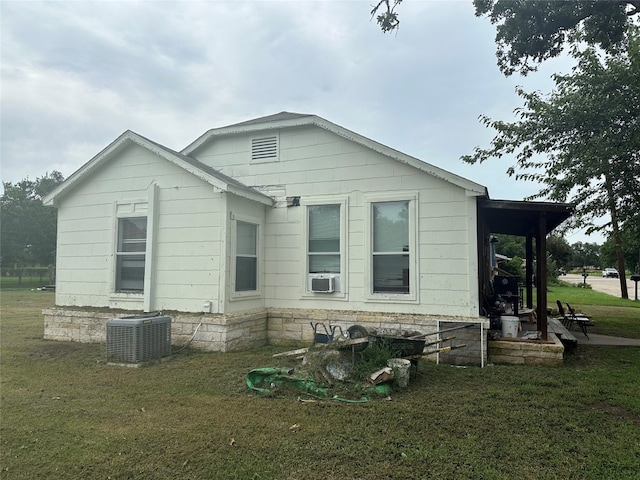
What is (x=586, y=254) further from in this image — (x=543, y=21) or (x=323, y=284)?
(x=323, y=284)

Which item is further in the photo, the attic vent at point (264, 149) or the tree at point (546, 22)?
the attic vent at point (264, 149)

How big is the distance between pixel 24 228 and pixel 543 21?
35937mm

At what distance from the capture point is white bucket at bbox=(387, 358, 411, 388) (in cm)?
514

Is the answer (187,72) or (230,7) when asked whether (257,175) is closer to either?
(230,7)

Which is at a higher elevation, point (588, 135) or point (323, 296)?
point (588, 135)

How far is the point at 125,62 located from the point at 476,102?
10184 mm

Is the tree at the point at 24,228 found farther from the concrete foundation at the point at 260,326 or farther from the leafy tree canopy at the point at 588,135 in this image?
the leafy tree canopy at the point at 588,135

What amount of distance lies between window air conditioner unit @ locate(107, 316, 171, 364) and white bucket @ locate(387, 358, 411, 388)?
12.6ft

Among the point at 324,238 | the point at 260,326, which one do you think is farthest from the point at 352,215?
the point at 260,326

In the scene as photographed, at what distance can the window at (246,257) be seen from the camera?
8.01m

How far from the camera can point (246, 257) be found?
824 centimetres

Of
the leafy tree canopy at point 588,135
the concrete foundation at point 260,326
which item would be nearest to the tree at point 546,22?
the leafy tree canopy at point 588,135

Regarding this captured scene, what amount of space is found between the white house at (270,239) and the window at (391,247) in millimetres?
19

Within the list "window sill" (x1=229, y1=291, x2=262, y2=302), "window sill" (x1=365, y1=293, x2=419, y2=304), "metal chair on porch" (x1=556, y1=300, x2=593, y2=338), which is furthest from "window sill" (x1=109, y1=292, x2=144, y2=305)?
"metal chair on porch" (x1=556, y1=300, x2=593, y2=338)
